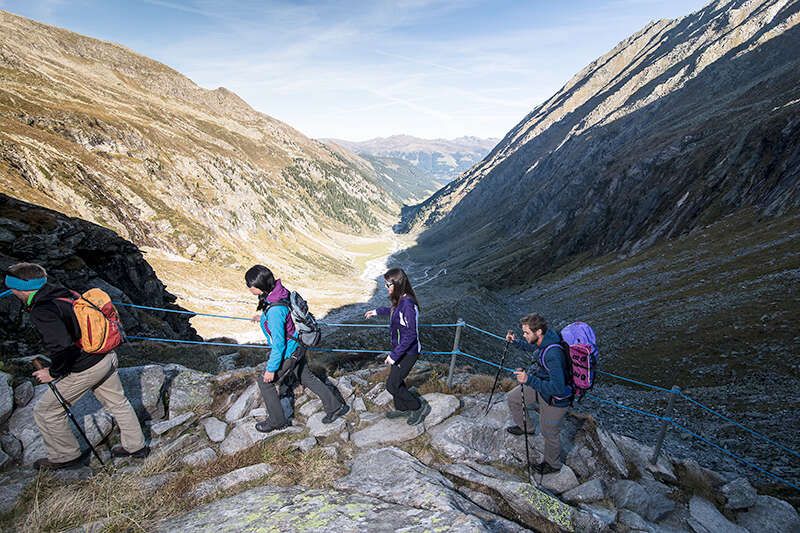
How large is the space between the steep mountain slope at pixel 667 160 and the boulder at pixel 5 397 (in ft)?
213

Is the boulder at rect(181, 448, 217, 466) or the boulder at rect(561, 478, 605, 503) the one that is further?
the boulder at rect(181, 448, 217, 466)

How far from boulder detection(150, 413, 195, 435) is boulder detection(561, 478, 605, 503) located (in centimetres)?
867

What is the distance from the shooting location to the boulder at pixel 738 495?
8.46 metres

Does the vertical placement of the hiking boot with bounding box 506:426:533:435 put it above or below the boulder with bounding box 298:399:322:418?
above

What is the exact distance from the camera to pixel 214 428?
28.8 feet

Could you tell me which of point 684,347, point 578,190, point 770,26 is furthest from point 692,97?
point 684,347

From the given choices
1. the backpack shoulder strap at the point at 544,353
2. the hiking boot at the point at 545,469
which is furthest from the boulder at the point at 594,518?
the backpack shoulder strap at the point at 544,353

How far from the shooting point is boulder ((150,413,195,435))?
876 cm

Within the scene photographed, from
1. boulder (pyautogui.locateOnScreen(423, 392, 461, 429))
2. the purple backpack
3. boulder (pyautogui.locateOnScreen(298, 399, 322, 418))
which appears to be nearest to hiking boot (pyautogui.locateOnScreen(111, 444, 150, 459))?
boulder (pyautogui.locateOnScreen(298, 399, 322, 418))

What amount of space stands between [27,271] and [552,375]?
9.44 metres

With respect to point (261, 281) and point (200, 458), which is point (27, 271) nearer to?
point (261, 281)

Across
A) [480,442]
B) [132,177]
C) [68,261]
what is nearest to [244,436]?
[480,442]

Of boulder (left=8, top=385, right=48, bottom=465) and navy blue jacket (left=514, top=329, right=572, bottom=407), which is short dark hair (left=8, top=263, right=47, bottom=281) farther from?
navy blue jacket (left=514, top=329, right=572, bottom=407)

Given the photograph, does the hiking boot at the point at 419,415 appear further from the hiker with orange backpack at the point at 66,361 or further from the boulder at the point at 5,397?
the boulder at the point at 5,397
